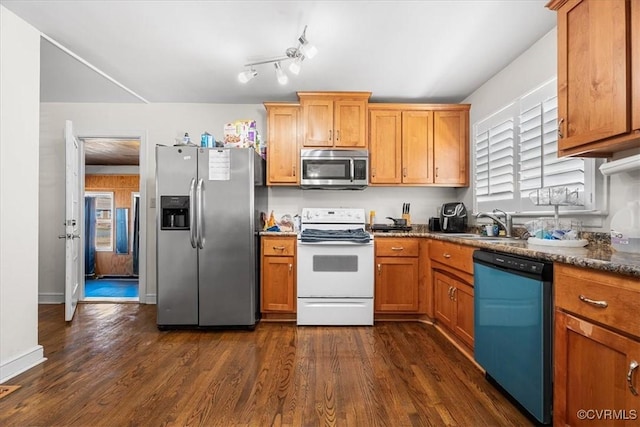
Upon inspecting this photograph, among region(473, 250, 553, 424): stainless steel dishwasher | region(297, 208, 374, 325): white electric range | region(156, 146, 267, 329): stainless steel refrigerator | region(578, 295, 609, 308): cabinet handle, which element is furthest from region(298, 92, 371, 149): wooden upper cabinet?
region(578, 295, 609, 308): cabinet handle

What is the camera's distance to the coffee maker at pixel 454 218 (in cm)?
329

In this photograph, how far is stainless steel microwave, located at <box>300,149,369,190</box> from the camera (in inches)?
134

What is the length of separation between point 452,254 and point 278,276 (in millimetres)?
1653

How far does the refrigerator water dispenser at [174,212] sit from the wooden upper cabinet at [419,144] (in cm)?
197

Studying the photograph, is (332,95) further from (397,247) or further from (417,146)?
(397,247)

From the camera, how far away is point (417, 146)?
3.55 meters

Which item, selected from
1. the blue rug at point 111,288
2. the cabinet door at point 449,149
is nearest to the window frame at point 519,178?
the cabinet door at point 449,149

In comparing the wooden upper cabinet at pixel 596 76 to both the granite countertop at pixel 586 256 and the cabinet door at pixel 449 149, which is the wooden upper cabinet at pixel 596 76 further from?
the cabinet door at pixel 449 149

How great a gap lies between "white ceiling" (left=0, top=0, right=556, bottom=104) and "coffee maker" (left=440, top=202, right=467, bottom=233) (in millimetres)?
1272

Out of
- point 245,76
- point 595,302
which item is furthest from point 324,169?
point 595,302

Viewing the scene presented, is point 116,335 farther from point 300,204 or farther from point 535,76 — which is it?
point 535,76

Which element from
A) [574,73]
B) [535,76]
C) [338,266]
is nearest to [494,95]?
[535,76]

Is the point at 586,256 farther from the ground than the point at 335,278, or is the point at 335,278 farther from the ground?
the point at 586,256

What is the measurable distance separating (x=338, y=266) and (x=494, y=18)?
2.33 metres
